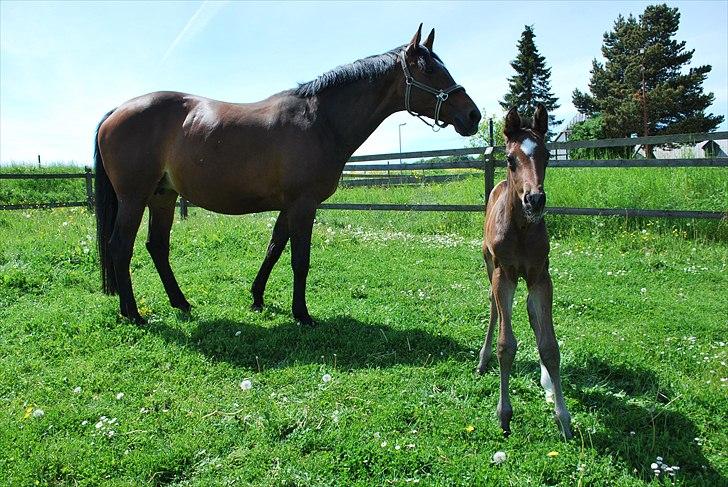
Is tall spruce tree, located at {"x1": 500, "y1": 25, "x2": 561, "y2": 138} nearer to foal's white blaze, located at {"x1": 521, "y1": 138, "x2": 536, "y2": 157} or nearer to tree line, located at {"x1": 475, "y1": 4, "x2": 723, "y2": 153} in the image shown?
tree line, located at {"x1": 475, "y1": 4, "x2": 723, "y2": 153}

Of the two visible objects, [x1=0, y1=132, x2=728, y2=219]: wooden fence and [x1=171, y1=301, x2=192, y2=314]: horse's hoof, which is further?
[x1=0, y1=132, x2=728, y2=219]: wooden fence

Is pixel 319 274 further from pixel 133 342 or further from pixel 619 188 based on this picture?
pixel 619 188

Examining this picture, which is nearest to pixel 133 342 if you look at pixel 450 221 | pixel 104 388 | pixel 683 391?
pixel 104 388

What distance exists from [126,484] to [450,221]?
9.36 meters

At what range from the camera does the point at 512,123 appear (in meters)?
3.20

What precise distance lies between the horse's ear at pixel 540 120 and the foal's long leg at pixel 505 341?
95 centimetres

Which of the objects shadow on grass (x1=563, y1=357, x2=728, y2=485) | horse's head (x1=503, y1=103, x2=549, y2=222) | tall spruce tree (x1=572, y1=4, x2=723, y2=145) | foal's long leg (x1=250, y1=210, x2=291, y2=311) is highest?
tall spruce tree (x1=572, y1=4, x2=723, y2=145)

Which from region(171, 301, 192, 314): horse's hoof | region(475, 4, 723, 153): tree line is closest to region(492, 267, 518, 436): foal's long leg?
region(171, 301, 192, 314): horse's hoof

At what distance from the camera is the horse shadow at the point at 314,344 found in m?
4.31

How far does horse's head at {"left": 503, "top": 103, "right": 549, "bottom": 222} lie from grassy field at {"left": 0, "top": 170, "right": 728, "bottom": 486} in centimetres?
142

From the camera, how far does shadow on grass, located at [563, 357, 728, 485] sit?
283cm

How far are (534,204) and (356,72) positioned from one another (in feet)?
9.86

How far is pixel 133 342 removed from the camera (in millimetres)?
4863

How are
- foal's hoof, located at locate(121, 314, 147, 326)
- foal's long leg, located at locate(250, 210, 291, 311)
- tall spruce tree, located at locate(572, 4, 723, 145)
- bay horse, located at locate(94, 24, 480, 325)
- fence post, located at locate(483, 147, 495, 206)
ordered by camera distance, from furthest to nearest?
tall spruce tree, located at locate(572, 4, 723, 145)
fence post, located at locate(483, 147, 495, 206)
foal's long leg, located at locate(250, 210, 291, 311)
foal's hoof, located at locate(121, 314, 147, 326)
bay horse, located at locate(94, 24, 480, 325)
